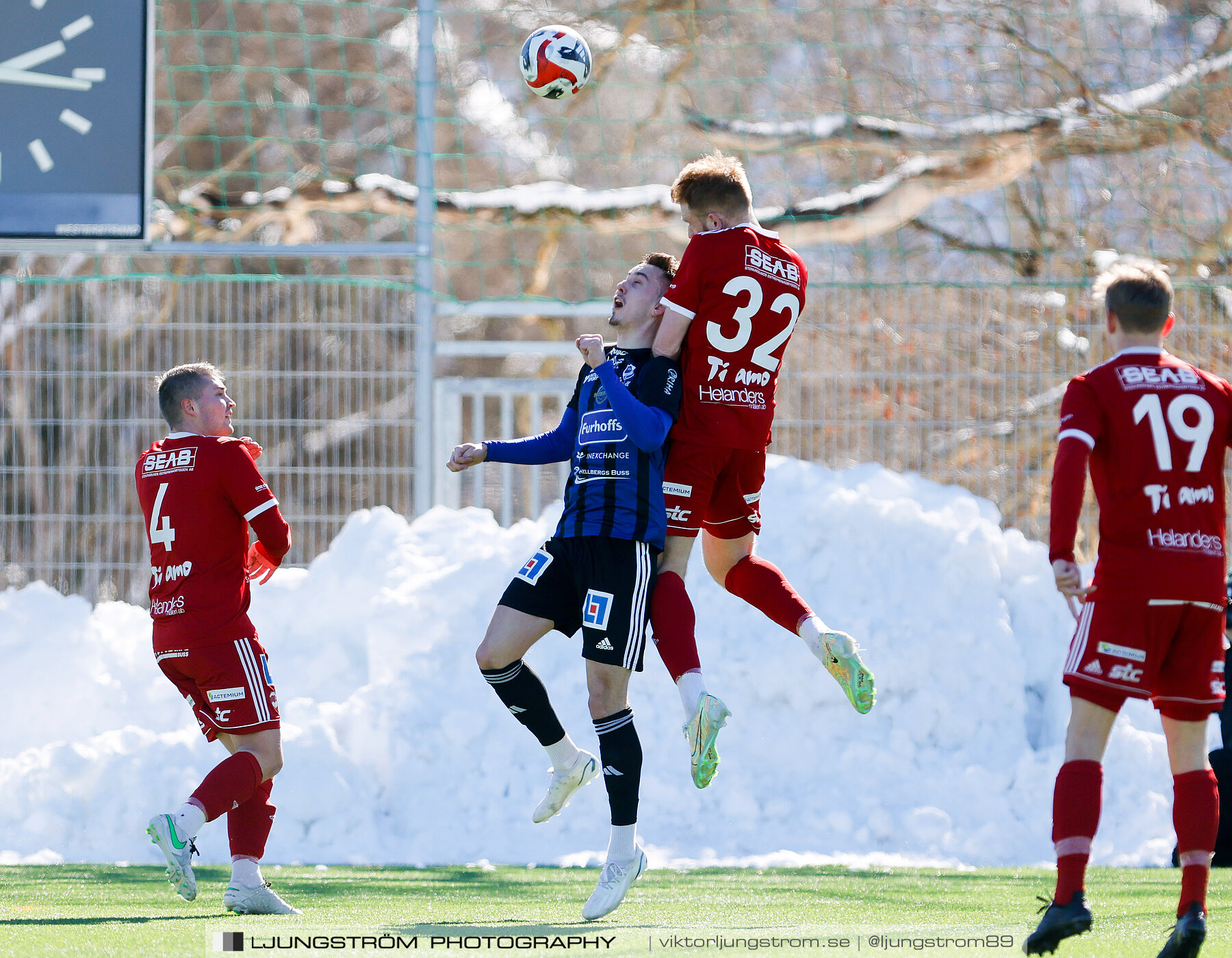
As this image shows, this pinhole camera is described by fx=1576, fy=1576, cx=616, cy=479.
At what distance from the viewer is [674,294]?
15.8ft

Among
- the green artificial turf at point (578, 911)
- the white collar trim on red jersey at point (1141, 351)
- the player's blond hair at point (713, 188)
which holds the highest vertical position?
the player's blond hair at point (713, 188)

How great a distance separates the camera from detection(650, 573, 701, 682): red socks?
4777 mm

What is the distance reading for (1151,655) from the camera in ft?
12.8

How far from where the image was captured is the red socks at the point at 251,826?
488cm

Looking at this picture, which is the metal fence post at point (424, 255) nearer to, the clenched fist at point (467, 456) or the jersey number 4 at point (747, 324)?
the clenched fist at point (467, 456)

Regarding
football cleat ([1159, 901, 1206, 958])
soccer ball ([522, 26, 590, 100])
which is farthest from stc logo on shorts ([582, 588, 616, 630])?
soccer ball ([522, 26, 590, 100])

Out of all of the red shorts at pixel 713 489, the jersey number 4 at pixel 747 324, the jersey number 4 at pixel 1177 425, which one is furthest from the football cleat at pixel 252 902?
the jersey number 4 at pixel 1177 425

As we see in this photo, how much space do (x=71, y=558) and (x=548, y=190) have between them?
5999 mm

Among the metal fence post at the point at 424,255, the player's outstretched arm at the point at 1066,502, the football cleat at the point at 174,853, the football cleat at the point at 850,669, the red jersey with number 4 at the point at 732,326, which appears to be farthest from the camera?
the metal fence post at the point at 424,255

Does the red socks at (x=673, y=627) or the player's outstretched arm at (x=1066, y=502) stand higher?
the player's outstretched arm at (x=1066, y=502)

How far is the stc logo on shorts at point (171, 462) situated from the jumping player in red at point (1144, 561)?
2608 millimetres

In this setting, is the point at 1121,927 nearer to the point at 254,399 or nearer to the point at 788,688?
the point at 788,688

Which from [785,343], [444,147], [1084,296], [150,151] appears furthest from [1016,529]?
[444,147]

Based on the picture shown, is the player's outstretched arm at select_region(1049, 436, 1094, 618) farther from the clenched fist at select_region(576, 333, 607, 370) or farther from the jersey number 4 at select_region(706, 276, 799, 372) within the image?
the clenched fist at select_region(576, 333, 607, 370)
